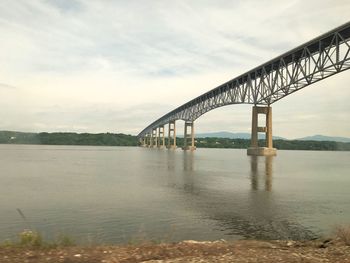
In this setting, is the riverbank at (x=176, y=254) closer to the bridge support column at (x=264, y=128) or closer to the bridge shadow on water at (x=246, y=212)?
the bridge shadow on water at (x=246, y=212)

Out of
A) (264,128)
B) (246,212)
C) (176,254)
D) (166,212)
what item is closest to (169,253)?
(176,254)

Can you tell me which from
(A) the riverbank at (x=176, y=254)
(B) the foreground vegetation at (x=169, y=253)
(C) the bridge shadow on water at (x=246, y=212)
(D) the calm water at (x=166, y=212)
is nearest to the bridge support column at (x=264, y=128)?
(D) the calm water at (x=166, y=212)

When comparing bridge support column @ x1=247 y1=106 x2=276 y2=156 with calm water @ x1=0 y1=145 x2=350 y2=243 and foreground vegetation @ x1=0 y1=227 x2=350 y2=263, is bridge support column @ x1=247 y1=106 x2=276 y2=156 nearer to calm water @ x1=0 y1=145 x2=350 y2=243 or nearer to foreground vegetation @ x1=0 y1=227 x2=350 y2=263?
calm water @ x1=0 y1=145 x2=350 y2=243

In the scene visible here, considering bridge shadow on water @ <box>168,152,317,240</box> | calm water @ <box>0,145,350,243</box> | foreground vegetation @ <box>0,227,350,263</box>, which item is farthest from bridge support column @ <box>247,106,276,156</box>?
foreground vegetation @ <box>0,227,350,263</box>

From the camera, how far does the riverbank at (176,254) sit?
316 inches

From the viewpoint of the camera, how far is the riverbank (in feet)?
26.3

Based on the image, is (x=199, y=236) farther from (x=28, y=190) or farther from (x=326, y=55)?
(x=326, y=55)

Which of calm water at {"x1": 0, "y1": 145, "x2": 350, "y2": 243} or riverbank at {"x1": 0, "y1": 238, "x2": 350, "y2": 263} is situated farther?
calm water at {"x1": 0, "y1": 145, "x2": 350, "y2": 243}

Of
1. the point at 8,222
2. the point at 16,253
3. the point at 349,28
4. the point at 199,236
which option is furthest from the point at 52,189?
the point at 349,28

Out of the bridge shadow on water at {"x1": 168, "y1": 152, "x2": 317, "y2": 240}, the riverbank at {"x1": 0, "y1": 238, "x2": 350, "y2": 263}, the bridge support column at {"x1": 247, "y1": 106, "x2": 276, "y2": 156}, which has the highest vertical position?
the bridge support column at {"x1": 247, "y1": 106, "x2": 276, "y2": 156}

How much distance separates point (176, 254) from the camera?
8641 mm

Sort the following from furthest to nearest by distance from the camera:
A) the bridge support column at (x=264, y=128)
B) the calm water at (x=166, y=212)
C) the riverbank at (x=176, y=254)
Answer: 1. the bridge support column at (x=264, y=128)
2. the calm water at (x=166, y=212)
3. the riverbank at (x=176, y=254)

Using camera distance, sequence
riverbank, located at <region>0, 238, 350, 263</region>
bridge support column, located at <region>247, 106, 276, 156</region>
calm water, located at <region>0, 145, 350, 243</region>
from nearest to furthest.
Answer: riverbank, located at <region>0, 238, 350, 263</region>, calm water, located at <region>0, 145, 350, 243</region>, bridge support column, located at <region>247, 106, 276, 156</region>

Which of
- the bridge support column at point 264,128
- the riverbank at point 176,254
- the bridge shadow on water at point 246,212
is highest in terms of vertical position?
the bridge support column at point 264,128
